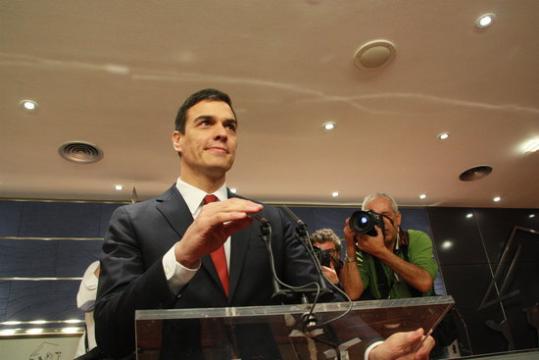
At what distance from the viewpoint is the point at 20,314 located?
3.43 metres

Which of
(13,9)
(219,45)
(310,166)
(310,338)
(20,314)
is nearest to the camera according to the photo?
(310,338)

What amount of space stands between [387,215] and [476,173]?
9.46ft

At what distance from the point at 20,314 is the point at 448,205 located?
483 centimetres

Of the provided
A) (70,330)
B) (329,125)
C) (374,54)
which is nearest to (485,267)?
(329,125)

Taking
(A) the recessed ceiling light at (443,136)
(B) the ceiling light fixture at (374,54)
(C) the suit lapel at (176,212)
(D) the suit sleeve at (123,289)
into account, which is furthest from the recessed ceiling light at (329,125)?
(D) the suit sleeve at (123,289)

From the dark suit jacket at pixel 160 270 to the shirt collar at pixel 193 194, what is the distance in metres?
0.02

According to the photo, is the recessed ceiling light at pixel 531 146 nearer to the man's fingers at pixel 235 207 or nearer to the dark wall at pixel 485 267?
the dark wall at pixel 485 267

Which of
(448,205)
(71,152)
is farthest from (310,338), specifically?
(448,205)

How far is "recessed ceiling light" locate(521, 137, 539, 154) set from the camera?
3.76 meters

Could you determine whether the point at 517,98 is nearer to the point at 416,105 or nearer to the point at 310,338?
the point at 416,105

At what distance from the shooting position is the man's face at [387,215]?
6.12 ft

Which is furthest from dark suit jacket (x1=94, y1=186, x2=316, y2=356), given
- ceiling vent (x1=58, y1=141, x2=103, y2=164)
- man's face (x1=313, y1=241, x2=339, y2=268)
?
ceiling vent (x1=58, y1=141, x2=103, y2=164)

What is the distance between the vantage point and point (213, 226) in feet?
2.09

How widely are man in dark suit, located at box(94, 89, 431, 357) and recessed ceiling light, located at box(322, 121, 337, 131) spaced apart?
6.48 ft
